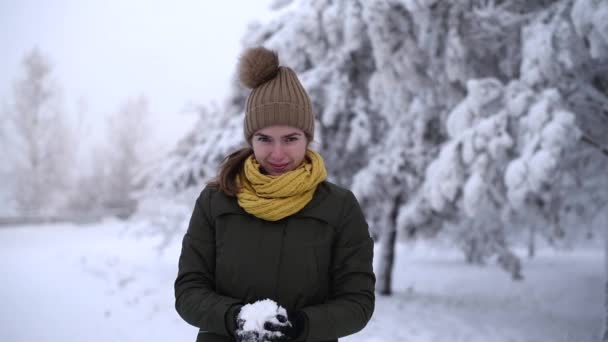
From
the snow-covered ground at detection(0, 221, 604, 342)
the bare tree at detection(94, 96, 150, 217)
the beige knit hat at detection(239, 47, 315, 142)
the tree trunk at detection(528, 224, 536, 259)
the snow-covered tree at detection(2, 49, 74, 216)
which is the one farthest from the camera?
the bare tree at detection(94, 96, 150, 217)

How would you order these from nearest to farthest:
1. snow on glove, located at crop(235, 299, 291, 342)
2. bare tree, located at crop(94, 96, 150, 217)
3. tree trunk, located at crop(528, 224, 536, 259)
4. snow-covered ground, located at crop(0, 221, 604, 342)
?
snow on glove, located at crop(235, 299, 291, 342) → snow-covered ground, located at crop(0, 221, 604, 342) → tree trunk, located at crop(528, 224, 536, 259) → bare tree, located at crop(94, 96, 150, 217)

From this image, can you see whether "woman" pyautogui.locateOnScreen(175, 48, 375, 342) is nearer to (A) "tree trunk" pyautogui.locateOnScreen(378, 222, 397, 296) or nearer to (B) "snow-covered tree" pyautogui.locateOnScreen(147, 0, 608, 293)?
(B) "snow-covered tree" pyautogui.locateOnScreen(147, 0, 608, 293)

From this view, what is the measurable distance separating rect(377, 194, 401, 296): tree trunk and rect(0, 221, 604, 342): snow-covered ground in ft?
0.95

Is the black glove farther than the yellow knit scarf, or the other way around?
the yellow knit scarf

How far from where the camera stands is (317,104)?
7020 millimetres

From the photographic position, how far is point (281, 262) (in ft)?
5.12

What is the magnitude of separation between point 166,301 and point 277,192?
5.98m

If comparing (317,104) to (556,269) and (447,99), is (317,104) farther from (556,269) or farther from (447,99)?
(556,269)

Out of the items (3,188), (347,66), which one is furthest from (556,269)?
(3,188)

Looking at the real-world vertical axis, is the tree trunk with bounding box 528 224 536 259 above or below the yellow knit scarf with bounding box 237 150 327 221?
below

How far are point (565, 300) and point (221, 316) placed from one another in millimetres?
10793

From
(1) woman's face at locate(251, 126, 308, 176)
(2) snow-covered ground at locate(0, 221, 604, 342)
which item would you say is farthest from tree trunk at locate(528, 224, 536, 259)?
(1) woman's face at locate(251, 126, 308, 176)

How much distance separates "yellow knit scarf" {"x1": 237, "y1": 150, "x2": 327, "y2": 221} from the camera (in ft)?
5.06

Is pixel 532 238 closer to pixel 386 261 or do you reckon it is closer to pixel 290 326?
pixel 386 261
